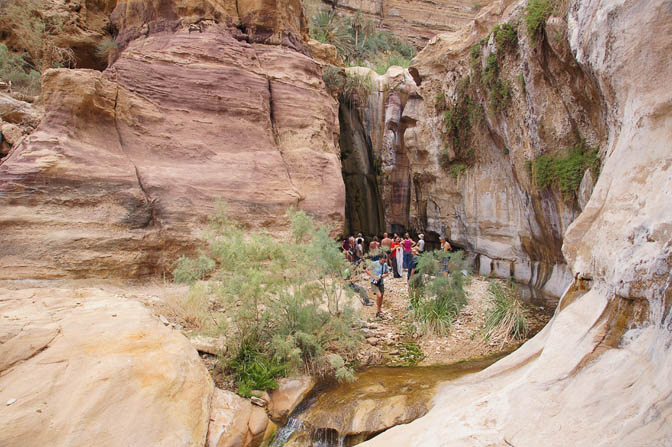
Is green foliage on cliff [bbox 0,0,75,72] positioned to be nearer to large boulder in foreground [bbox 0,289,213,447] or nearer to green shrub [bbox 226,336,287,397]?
large boulder in foreground [bbox 0,289,213,447]

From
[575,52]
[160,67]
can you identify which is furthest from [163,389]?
[160,67]

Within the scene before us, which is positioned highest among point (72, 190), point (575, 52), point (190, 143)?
point (575, 52)

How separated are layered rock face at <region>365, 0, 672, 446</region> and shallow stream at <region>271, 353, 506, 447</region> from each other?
462 mm

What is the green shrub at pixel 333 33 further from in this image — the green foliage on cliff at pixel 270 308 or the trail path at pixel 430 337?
the green foliage on cliff at pixel 270 308

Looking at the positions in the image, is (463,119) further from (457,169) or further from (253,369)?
(253,369)

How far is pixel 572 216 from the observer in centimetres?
873

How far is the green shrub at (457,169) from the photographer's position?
44.2ft

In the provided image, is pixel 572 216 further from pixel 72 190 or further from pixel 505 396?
pixel 72 190

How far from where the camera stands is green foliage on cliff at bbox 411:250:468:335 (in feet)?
24.2

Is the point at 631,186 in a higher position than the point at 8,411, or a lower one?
higher

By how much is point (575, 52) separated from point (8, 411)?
842 centimetres

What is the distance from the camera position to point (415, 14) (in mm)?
35406

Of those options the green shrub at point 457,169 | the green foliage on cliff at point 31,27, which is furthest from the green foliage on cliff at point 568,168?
the green foliage on cliff at point 31,27

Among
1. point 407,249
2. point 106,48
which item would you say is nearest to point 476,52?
point 407,249
